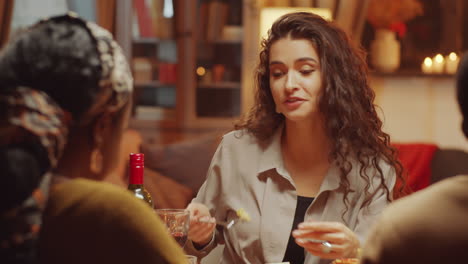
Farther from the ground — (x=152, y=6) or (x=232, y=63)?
(x=152, y=6)

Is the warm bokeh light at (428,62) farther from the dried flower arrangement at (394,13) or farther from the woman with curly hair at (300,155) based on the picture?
the woman with curly hair at (300,155)

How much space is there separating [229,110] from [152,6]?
0.88 meters

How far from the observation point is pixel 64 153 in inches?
34.1

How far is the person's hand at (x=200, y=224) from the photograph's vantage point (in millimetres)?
1538

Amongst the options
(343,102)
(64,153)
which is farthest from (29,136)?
(343,102)

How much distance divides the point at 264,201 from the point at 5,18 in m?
2.68

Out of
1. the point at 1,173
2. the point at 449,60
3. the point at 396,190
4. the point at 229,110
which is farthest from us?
the point at 229,110

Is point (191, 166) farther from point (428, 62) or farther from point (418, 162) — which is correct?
point (428, 62)

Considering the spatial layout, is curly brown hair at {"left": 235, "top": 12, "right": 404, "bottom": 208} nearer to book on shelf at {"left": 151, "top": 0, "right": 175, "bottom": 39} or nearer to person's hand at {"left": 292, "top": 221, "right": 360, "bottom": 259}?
person's hand at {"left": 292, "top": 221, "right": 360, "bottom": 259}

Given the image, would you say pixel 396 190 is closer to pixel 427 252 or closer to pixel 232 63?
pixel 427 252

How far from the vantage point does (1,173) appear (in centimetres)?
75

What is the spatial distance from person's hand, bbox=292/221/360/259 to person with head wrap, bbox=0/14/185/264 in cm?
45

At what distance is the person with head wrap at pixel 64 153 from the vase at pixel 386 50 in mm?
3311

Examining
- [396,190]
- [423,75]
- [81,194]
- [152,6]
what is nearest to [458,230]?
[81,194]
